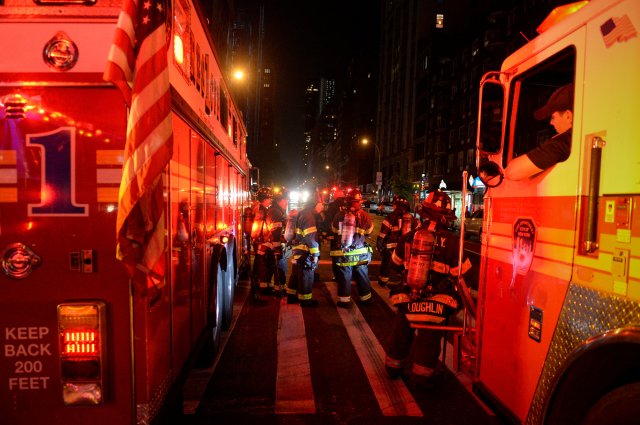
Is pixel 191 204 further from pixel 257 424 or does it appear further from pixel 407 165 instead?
pixel 407 165

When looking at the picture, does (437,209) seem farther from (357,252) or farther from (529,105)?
(357,252)

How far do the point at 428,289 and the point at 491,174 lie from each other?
5.26ft

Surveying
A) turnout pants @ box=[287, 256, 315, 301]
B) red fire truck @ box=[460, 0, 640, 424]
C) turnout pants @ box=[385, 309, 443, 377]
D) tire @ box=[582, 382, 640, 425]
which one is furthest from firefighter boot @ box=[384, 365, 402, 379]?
turnout pants @ box=[287, 256, 315, 301]

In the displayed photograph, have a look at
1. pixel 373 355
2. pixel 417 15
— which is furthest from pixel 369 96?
pixel 373 355

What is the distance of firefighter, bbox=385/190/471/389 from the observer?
4.32m

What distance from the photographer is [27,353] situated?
2469 mm

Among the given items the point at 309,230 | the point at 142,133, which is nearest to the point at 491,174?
the point at 142,133

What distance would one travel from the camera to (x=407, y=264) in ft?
14.9

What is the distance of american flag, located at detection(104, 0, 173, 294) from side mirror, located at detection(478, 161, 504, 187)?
225 centimetres

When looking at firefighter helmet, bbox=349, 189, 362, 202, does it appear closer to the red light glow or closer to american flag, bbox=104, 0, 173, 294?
american flag, bbox=104, 0, 173, 294

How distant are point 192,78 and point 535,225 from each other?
9.51ft

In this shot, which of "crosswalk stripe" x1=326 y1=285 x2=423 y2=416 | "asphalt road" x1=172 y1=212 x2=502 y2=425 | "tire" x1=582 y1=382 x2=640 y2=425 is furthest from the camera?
"crosswalk stripe" x1=326 y1=285 x2=423 y2=416

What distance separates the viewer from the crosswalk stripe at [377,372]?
404 cm

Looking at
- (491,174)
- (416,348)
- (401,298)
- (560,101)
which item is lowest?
(416,348)
